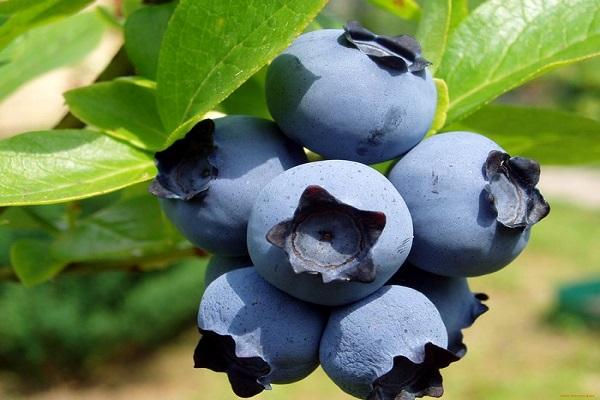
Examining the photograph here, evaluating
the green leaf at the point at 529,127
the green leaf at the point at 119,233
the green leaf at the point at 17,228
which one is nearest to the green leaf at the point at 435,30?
the green leaf at the point at 529,127

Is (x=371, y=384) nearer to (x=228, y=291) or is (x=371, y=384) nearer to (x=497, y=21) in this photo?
(x=228, y=291)

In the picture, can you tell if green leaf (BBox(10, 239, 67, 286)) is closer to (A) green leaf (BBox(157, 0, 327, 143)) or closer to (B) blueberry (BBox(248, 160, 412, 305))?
(A) green leaf (BBox(157, 0, 327, 143))

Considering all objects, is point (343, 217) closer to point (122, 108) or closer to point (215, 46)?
point (215, 46)

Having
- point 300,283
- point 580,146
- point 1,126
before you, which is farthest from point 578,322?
point 300,283

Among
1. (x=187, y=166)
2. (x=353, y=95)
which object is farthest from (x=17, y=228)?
(x=353, y=95)

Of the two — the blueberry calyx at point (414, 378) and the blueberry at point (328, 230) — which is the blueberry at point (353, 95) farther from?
the blueberry calyx at point (414, 378)

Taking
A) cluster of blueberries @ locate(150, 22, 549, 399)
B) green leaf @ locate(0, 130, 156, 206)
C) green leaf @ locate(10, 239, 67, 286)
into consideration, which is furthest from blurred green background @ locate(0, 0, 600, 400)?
cluster of blueberries @ locate(150, 22, 549, 399)

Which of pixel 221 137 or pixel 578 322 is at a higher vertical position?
pixel 221 137
